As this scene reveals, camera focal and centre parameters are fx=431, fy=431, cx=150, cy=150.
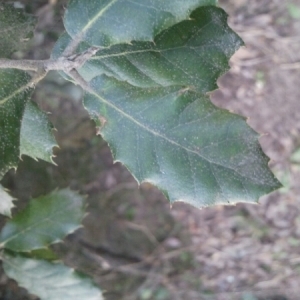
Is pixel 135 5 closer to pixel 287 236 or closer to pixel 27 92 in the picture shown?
pixel 27 92

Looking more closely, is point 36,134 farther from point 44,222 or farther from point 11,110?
point 44,222

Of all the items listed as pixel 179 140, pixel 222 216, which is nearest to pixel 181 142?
pixel 179 140

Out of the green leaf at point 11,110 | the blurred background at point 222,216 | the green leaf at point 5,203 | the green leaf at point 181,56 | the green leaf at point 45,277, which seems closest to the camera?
the green leaf at point 11,110

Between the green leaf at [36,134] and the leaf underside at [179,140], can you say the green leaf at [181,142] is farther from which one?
the green leaf at [36,134]

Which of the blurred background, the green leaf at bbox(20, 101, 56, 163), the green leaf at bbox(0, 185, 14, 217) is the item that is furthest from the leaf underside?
the blurred background

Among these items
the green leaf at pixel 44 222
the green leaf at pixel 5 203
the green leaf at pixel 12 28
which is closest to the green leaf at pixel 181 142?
the green leaf at pixel 12 28

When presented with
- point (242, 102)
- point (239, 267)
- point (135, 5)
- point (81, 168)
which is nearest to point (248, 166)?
point (135, 5)

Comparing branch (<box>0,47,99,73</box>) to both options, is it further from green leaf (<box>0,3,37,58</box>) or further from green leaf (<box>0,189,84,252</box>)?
green leaf (<box>0,189,84,252</box>)
